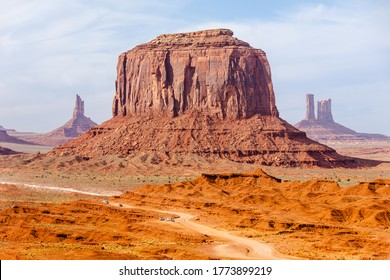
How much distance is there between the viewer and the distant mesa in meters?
152

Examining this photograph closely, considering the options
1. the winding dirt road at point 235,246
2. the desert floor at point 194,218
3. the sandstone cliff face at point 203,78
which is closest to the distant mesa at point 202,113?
the sandstone cliff face at point 203,78

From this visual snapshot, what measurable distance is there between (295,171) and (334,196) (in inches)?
2123

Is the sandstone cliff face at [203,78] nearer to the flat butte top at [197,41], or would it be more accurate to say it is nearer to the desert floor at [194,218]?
the flat butte top at [197,41]

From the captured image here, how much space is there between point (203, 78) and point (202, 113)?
7.18m

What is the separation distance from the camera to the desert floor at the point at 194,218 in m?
52.7

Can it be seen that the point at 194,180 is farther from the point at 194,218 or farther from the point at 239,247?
the point at 239,247

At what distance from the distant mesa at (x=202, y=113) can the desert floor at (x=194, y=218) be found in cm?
1953

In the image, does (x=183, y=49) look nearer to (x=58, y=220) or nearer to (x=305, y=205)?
(x=305, y=205)

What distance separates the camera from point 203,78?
161 m

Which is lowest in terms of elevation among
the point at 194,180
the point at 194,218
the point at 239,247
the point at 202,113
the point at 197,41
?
the point at 239,247

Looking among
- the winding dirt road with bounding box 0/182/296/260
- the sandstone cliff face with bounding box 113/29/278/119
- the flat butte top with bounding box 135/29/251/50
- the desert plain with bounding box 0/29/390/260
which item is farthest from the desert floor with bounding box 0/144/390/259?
the flat butte top with bounding box 135/29/251/50

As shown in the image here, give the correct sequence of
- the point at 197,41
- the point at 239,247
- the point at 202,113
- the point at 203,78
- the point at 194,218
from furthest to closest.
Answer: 1. the point at 197,41
2. the point at 203,78
3. the point at 202,113
4. the point at 194,218
5. the point at 239,247

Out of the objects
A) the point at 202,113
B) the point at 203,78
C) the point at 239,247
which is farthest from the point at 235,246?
the point at 203,78

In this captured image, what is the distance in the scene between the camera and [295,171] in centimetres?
14175
